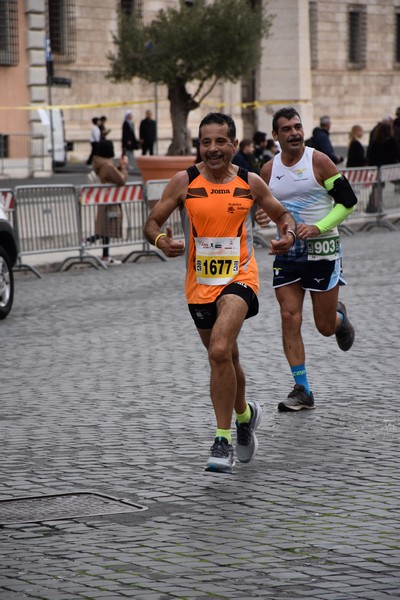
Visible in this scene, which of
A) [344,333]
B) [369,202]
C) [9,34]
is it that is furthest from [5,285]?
[9,34]

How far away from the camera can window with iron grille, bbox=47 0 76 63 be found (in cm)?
4353

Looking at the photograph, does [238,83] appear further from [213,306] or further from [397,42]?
[213,306]

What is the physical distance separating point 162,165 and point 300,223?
67.6 feet

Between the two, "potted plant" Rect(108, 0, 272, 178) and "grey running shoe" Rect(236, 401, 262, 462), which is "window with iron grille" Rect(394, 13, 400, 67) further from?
"grey running shoe" Rect(236, 401, 262, 462)

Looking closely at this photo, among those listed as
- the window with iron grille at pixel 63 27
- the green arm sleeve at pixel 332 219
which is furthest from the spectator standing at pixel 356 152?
the green arm sleeve at pixel 332 219

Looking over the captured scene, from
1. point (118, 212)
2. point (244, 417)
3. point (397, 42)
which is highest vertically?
point (397, 42)

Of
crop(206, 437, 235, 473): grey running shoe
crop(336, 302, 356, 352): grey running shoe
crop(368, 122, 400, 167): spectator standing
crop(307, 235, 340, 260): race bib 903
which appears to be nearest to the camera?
crop(206, 437, 235, 473): grey running shoe

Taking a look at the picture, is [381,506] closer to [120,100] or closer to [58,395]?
[58,395]

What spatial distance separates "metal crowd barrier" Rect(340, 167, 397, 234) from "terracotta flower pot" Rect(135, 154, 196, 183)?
4.11 m

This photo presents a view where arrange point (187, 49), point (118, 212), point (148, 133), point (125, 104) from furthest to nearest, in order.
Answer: point (125, 104)
point (148, 133)
point (187, 49)
point (118, 212)

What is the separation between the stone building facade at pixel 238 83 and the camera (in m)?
37.3

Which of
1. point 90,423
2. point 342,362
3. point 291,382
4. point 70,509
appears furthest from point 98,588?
point 342,362

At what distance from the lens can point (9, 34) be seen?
3678 centimetres

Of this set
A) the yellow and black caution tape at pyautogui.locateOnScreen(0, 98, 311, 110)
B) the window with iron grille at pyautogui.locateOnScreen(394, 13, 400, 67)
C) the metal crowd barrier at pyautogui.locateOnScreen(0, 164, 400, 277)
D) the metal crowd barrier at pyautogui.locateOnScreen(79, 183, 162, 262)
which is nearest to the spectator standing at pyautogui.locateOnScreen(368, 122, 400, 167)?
the metal crowd barrier at pyautogui.locateOnScreen(0, 164, 400, 277)
